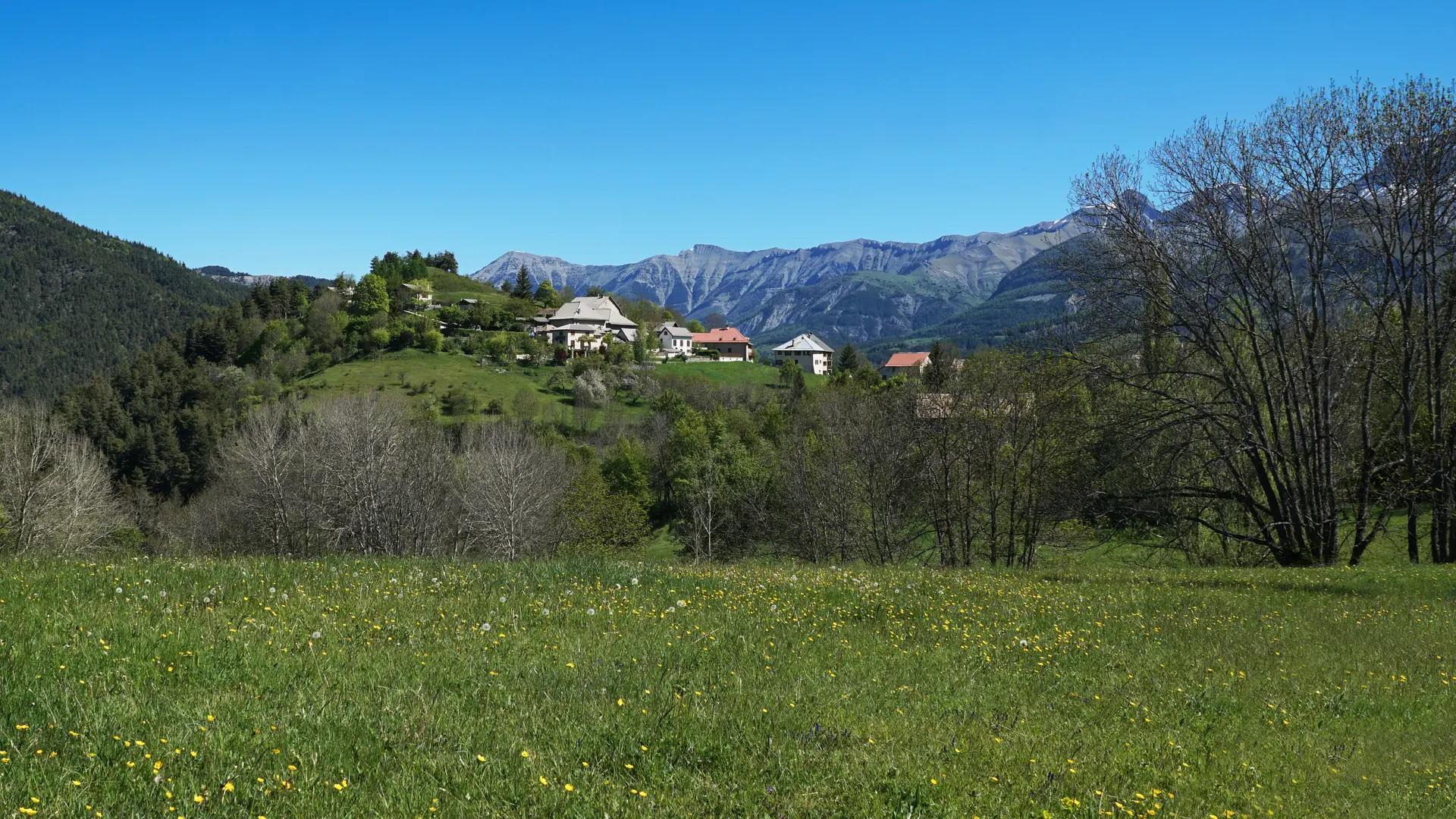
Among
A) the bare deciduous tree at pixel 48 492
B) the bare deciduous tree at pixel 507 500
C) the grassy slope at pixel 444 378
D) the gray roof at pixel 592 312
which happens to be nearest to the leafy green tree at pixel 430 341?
the grassy slope at pixel 444 378

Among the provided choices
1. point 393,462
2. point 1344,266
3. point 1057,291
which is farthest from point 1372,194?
point 393,462

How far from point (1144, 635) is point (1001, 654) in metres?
3.01

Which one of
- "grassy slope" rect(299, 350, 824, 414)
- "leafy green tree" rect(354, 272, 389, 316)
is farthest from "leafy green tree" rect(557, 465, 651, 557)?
"leafy green tree" rect(354, 272, 389, 316)

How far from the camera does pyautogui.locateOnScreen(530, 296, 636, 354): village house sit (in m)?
159

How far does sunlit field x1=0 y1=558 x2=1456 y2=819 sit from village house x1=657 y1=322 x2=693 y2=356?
17037cm

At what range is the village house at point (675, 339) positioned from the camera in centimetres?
18480

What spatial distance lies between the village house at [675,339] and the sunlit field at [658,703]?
559 ft

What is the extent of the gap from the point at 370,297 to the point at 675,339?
62575 mm

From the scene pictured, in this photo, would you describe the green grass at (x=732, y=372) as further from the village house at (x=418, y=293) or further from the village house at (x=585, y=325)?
the village house at (x=418, y=293)

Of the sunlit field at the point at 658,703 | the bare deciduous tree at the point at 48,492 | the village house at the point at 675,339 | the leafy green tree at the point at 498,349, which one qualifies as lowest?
the bare deciduous tree at the point at 48,492

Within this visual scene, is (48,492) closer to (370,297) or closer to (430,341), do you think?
(430,341)

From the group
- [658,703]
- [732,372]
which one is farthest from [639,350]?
[658,703]

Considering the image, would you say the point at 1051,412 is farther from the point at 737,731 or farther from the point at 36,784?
the point at 36,784

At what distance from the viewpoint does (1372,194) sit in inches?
968
